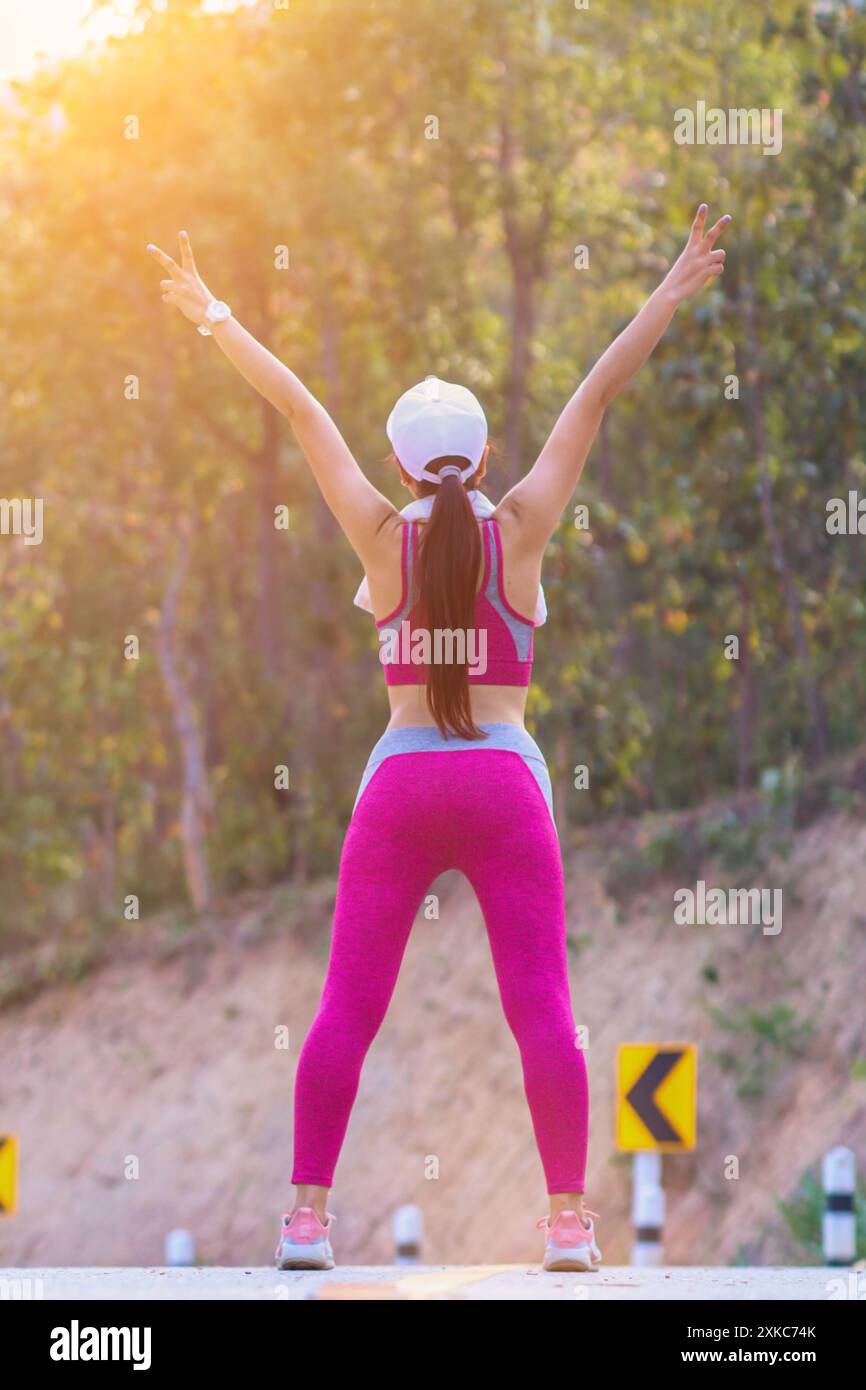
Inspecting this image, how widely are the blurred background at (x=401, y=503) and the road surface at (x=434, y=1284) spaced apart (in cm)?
831

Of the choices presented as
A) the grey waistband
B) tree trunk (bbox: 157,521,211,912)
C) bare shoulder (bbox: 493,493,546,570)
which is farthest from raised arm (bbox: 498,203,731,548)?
tree trunk (bbox: 157,521,211,912)

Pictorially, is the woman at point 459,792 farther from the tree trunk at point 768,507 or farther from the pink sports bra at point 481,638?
the tree trunk at point 768,507

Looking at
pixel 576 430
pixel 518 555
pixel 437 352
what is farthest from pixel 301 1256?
pixel 437 352

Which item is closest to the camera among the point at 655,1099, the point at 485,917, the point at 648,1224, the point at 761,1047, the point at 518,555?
the point at 485,917

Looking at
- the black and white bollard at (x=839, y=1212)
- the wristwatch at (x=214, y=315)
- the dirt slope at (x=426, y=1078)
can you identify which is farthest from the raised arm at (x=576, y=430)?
the dirt slope at (x=426, y=1078)

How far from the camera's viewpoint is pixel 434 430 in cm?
483

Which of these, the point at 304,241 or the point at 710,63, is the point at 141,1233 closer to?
the point at 304,241

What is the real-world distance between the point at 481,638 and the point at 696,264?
1.05 metres

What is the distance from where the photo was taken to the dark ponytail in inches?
181

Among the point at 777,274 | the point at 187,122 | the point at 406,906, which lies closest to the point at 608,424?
the point at 187,122

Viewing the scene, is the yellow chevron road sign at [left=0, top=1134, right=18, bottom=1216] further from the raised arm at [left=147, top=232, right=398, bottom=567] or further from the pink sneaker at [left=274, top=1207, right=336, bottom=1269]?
the raised arm at [left=147, top=232, right=398, bottom=567]

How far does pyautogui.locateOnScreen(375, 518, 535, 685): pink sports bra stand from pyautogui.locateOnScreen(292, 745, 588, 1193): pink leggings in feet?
0.58

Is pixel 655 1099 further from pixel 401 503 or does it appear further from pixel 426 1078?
pixel 426 1078
